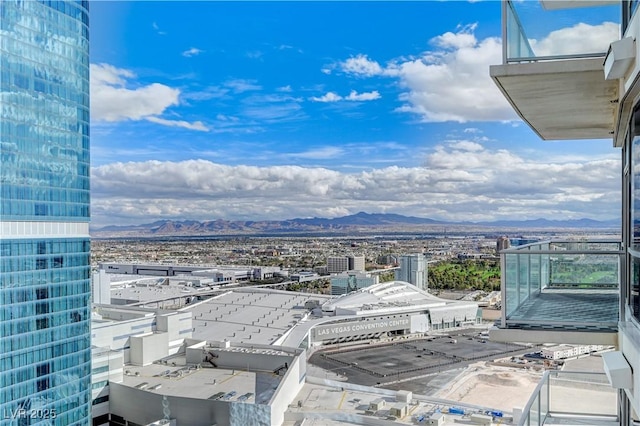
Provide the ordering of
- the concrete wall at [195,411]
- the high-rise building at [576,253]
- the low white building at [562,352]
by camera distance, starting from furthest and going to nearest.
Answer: the low white building at [562,352] → the concrete wall at [195,411] → the high-rise building at [576,253]

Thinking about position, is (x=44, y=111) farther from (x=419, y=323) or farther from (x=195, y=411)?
(x=419, y=323)

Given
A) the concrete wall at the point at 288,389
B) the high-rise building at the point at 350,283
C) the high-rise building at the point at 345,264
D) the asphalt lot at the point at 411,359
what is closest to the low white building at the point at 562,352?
the asphalt lot at the point at 411,359

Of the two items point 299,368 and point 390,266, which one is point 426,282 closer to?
point 390,266

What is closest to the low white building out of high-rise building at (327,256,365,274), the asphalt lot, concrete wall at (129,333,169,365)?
the asphalt lot

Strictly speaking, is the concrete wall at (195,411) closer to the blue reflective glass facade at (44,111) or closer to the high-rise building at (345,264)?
the blue reflective glass facade at (44,111)

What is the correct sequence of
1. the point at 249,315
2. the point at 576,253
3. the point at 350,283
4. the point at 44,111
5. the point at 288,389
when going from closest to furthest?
the point at 576,253 < the point at 288,389 < the point at 44,111 < the point at 249,315 < the point at 350,283

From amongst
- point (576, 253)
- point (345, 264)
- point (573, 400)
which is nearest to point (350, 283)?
point (345, 264)

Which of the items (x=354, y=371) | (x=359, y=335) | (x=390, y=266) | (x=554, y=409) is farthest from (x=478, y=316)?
(x=390, y=266)
